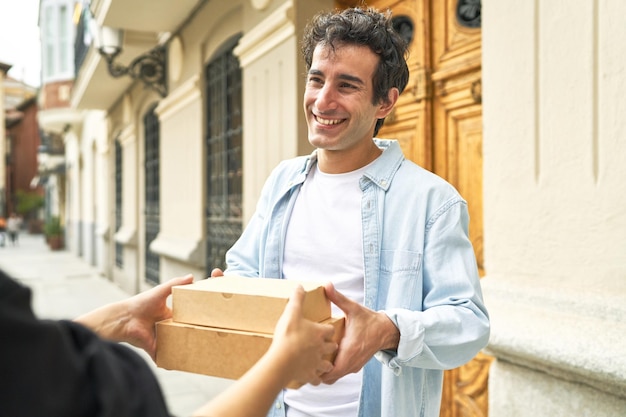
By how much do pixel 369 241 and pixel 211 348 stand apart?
0.57m

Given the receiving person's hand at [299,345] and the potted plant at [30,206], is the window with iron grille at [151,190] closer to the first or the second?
the receiving person's hand at [299,345]

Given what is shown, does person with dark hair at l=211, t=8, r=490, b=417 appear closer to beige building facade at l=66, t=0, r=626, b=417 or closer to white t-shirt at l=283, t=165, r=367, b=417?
white t-shirt at l=283, t=165, r=367, b=417

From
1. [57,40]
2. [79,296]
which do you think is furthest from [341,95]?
[57,40]

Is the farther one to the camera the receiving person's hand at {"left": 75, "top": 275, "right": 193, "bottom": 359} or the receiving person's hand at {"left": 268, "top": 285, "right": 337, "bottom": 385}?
the receiving person's hand at {"left": 75, "top": 275, "right": 193, "bottom": 359}

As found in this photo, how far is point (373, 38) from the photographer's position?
1.69m

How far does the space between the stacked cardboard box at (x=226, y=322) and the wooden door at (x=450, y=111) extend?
189 centimetres

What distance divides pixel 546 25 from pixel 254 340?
1.85 m

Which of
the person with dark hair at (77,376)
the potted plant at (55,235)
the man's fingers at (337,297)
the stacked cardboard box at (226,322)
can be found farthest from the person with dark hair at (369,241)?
the potted plant at (55,235)

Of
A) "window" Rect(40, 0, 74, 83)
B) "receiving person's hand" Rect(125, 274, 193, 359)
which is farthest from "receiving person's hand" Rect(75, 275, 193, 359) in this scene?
"window" Rect(40, 0, 74, 83)

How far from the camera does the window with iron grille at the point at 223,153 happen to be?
580cm


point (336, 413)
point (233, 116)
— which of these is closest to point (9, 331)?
point (336, 413)

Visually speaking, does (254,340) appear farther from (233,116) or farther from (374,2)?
(233,116)

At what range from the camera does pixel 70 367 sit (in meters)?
0.67

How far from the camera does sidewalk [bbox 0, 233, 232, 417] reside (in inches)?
187
